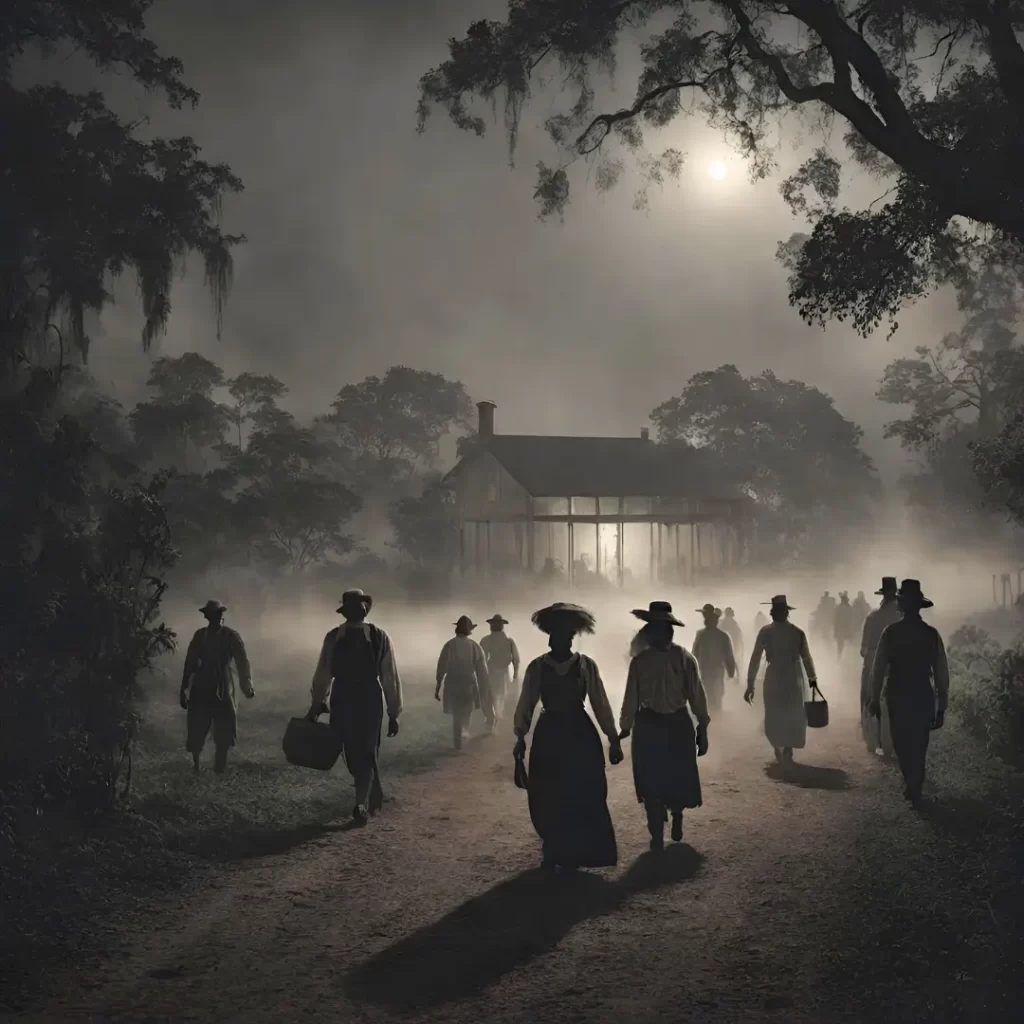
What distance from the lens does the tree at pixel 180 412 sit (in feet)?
105

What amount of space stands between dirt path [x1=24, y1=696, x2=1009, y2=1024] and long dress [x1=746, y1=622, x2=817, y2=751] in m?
2.63

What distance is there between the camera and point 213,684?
11047mm

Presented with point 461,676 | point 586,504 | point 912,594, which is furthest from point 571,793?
point 586,504

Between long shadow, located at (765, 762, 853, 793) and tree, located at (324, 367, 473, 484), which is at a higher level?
tree, located at (324, 367, 473, 484)

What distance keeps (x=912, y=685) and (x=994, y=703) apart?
4816mm

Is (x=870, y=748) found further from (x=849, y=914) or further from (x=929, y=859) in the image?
(x=849, y=914)

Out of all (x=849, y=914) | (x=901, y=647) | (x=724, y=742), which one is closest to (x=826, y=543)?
(x=724, y=742)

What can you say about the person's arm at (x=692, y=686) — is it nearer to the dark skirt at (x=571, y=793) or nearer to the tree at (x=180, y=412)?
the dark skirt at (x=571, y=793)

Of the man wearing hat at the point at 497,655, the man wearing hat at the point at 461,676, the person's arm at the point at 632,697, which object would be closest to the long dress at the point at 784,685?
the person's arm at the point at 632,697

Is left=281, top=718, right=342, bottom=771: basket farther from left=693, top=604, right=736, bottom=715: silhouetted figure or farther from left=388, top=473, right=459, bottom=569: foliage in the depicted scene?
left=388, top=473, right=459, bottom=569: foliage

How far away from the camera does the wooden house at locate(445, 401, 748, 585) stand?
4138cm

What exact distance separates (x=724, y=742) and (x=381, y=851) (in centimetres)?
719

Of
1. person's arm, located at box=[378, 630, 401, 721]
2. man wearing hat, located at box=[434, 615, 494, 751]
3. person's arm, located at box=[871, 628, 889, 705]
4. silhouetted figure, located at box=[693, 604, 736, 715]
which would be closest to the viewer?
person's arm, located at box=[378, 630, 401, 721]

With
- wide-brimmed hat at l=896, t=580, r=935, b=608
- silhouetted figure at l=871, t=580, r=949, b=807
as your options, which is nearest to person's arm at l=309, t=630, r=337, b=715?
silhouetted figure at l=871, t=580, r=949, b=807
